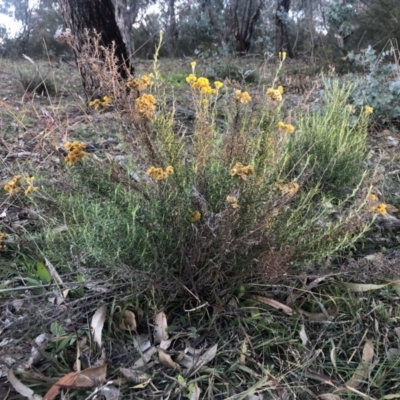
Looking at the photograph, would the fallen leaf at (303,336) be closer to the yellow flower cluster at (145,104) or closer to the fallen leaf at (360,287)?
the fallen leaf at (360,287)

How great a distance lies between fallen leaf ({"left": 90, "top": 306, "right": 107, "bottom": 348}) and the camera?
1.60 metres

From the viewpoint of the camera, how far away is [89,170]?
1.57 metres

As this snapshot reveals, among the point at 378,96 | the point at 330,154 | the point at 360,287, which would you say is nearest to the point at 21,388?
the point at 360,287

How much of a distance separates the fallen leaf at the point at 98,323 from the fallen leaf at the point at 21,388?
255 mm

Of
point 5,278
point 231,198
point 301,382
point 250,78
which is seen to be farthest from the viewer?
point 250,78

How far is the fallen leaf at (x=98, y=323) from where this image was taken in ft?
5.24

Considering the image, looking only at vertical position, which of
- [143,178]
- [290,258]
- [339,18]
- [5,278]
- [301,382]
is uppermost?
[339,18]

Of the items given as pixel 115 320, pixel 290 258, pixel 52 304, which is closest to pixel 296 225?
pixel 290 258

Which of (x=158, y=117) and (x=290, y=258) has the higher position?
(x=158, y=117)

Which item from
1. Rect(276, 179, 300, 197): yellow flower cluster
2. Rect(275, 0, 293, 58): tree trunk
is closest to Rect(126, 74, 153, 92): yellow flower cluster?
Rect(276, 179, 300, 197): yellow flower cluster

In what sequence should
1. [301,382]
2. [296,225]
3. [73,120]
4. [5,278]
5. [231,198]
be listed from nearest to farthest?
1. [231,198]
2. [301,382]
3. [296,225]
4. [5,278]
5. [73,120]

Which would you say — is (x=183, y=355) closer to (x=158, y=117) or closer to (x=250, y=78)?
(x=158, y=117)

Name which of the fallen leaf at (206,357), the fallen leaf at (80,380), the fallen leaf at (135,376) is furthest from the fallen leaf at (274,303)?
the fallen leaf at (80,380)

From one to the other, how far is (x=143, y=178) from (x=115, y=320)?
534 millimetres
